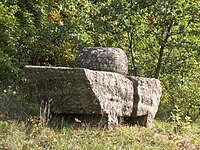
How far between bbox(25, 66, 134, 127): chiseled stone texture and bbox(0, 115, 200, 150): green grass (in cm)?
34

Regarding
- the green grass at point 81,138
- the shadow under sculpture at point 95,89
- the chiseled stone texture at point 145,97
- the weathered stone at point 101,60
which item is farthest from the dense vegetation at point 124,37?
the green grass at point 81,138

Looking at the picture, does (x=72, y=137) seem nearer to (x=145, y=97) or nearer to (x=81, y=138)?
(x=81, y=138)

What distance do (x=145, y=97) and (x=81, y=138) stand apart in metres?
2.08

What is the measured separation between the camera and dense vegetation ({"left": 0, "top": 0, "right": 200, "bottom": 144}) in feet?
27.7

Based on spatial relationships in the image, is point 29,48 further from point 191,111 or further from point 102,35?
point 191,111

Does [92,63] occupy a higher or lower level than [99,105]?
higher

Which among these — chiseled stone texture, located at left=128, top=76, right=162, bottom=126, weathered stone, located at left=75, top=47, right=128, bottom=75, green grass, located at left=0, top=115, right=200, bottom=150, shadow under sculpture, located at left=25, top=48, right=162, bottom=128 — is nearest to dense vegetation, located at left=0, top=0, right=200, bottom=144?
chiseled stone texture, located at left=128, top=76, right=162, bottom=126

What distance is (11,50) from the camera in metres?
8.02

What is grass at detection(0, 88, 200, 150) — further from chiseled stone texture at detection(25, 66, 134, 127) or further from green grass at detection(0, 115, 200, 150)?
chiseled stone texture at detection(25, 66, 134, 127)

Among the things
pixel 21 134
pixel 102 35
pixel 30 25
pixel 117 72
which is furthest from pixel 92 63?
pixel 102 35

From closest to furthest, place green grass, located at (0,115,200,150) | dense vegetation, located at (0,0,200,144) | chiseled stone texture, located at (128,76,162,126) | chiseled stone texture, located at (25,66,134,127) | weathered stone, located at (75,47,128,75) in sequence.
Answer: green grass, located at (0,115,200,150), chiseled stone texture, located at (25,66,134,127), weathered stone, located at (75,47,128,75), chiseled stone texture, located at (128,76,162,126), dense vegetation, located at (0,0,200,144)

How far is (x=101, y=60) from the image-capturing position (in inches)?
244

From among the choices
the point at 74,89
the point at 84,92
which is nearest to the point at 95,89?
the point at 84,92

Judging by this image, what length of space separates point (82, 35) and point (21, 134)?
180 inches
